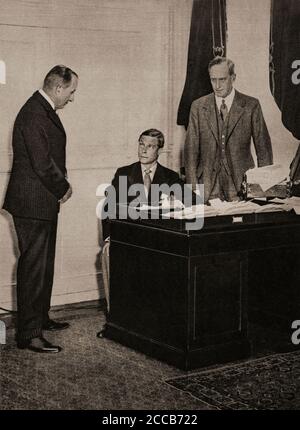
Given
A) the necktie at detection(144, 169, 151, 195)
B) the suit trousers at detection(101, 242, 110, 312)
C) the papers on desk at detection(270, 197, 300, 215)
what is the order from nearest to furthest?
the papers on desk at detection(270, 197, 300, 215) < the suit trousers at detection(101, 242, 110, 312) < the necktie at detection(144, 169, 151, 195)

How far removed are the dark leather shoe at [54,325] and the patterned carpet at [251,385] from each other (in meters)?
1.43

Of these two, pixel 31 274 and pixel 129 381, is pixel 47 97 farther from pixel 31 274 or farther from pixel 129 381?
pixel 129 381

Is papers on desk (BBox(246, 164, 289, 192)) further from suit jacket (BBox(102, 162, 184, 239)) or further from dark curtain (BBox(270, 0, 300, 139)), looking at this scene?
dark curtain (BBox(270, 0, 300, 139))

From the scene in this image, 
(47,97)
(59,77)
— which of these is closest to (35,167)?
(47,97)

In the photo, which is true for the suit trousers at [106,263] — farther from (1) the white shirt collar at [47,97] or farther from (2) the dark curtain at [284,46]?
(2) the dark curtain at [284,46]

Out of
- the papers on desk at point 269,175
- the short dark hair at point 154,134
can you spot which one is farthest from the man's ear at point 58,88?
the papers on desk at point 269,175

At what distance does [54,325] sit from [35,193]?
112 cm

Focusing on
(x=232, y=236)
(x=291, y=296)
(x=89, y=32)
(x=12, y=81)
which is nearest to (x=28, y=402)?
(x=232, y=236)

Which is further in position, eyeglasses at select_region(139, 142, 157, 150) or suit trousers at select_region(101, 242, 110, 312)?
eyeglasses at select_region(139, 142, 157, 150)

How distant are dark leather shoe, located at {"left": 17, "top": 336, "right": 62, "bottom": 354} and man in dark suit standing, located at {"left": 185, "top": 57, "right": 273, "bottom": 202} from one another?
192 centimetres

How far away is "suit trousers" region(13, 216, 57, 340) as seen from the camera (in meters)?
4.95

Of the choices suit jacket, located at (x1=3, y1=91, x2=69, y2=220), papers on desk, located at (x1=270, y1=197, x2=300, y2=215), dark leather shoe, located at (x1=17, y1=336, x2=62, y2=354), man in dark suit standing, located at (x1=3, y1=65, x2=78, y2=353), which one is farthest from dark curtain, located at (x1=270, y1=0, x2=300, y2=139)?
dark leather shoe, located at (x1=17, y1=336, x2=62, y2=354)

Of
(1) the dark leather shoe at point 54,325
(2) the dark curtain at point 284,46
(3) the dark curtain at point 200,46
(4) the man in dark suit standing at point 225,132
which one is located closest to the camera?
(1) the dark leather shoe at point 54,325

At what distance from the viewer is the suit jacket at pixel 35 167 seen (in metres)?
4.94
